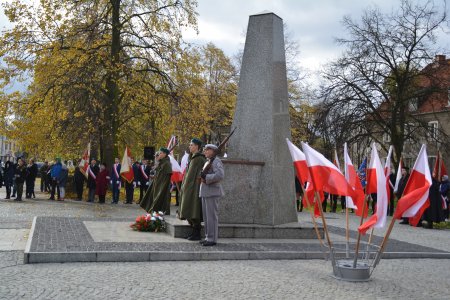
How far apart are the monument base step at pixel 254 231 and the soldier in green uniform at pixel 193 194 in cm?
35

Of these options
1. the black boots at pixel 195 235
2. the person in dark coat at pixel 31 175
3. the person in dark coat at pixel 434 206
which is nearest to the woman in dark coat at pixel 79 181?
the person in dark coat at pixel 31 175

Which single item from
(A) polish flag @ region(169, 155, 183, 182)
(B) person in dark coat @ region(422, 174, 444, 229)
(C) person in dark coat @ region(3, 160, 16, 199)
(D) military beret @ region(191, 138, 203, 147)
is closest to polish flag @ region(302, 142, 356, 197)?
(D) military beret @ region(191, 138, 203, 147)

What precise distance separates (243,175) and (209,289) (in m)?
5.15

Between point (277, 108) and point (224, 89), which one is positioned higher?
point (224, 89)

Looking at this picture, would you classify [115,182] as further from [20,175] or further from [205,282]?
[205,282]

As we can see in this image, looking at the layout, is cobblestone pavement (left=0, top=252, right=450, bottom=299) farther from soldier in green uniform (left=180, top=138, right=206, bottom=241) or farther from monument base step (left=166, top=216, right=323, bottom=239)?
monument base step (left=166, top=216, right=323, bottom=239)

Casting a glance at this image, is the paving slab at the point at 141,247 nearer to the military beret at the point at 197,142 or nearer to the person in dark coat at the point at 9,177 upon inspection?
the military beret at the point at 197,142

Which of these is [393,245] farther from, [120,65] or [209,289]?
[120,65]

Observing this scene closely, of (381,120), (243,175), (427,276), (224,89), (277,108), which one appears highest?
(224,89)

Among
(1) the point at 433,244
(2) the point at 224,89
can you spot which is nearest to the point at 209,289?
(1) the point at 433,244

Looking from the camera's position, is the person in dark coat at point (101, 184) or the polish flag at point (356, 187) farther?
the person in dark coat at point (101, 184)

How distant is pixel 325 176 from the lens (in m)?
7.34

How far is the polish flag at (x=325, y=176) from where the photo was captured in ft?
23.8

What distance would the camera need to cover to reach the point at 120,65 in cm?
2330
